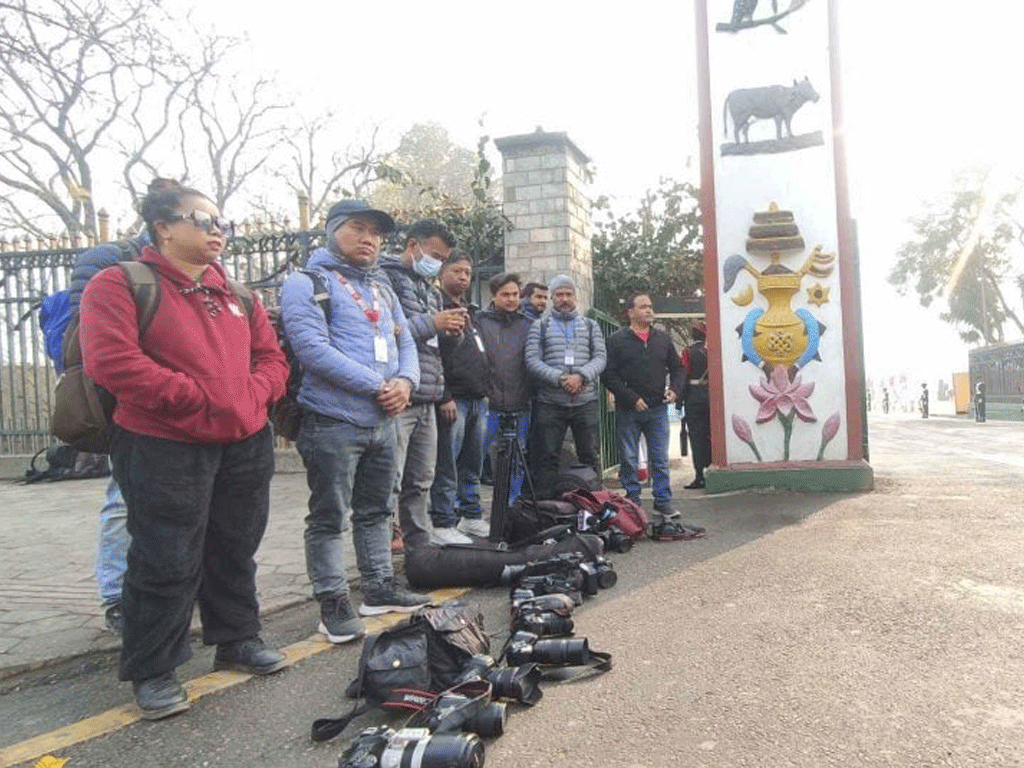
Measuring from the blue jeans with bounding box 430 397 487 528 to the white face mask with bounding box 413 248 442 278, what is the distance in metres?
1.03

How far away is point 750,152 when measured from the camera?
803 centimetres

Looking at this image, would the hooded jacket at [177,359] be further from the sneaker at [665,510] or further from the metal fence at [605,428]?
the metal fence at [605,428]

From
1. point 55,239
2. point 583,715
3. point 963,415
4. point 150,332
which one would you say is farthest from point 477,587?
point 963,415

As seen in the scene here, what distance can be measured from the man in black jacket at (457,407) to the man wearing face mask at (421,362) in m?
0.47

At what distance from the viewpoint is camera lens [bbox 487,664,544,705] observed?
275 cm

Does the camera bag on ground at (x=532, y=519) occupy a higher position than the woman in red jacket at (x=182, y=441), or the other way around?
the woman in red jacket at (x=182, y=441)

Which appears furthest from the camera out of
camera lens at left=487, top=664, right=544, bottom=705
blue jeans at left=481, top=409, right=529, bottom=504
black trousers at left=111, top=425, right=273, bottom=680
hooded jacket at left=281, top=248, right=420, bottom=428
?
blue jeans at left=481, top=409, right=529, bottom=504

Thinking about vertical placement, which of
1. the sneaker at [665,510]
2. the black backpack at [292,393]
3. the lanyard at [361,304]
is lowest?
the sneaker at [665,510]

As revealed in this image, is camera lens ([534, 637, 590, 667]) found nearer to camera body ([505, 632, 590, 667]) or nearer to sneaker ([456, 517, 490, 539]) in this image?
camera body ([505, 632, 590, 667])

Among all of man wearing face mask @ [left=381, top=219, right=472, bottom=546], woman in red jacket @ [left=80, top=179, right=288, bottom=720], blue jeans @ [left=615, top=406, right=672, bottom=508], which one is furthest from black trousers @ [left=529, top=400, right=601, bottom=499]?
woman in red jacket @ [left=80, top=179, right=288, bottom=720]

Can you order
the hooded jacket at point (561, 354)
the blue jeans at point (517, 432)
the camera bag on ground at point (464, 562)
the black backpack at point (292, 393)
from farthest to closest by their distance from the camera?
the hooded jacket at point (561, 354), the blue jeans at point (517, 432), the camera bag on ground at point (464, 562), the black backpack at point (292, 393)

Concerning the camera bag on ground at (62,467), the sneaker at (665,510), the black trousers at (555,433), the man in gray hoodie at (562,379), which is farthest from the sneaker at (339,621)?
the camera bag on ground at (62,467)

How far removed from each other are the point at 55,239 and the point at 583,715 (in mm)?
10223

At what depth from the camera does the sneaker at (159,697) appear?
9.30 feet
